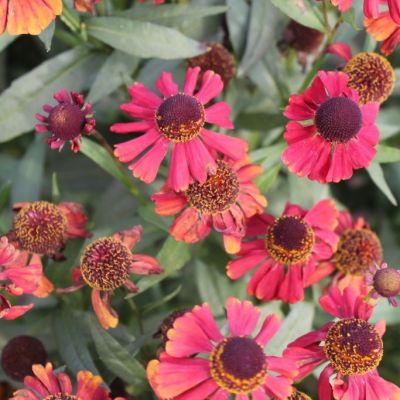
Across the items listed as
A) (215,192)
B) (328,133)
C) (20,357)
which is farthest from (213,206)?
(20,357)

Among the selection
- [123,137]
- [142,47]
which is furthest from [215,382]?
[123,137]

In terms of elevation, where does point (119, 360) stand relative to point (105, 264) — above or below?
below

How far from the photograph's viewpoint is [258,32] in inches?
68.6

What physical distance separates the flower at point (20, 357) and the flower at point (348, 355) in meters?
0.52

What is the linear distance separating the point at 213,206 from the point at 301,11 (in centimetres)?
45

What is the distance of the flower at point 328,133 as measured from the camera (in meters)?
1.38

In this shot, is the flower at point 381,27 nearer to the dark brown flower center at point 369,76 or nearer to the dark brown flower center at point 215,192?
the dark brown flower center at point 369,76

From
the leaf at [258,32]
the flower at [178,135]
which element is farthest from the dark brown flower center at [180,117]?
the leaf at [258,32]

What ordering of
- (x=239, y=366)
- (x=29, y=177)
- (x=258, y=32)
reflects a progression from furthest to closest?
(x=29, y=177) < (x=258, y=32) < (x=239, y=366)

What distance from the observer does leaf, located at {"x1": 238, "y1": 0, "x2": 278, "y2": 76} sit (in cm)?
172

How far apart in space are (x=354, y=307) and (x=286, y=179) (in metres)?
0.71

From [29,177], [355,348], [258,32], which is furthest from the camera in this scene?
[29,177]

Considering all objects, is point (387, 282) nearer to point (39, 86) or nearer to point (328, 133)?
point (328, 133)

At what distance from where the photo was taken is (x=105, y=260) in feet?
4.58
